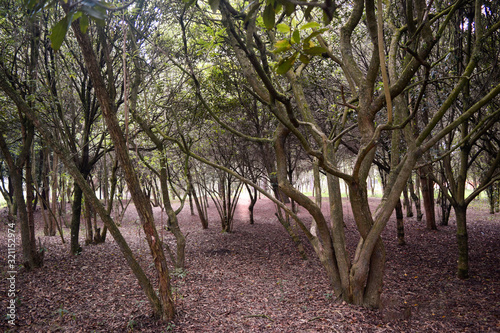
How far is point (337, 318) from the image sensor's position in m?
3.62

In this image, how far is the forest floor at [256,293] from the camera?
11.8 ft

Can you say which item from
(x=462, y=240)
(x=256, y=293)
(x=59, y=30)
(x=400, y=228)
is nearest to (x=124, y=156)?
(x=59, y=30)

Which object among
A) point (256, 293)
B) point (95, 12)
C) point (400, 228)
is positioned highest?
point (95, 12)

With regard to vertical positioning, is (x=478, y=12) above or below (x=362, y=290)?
above

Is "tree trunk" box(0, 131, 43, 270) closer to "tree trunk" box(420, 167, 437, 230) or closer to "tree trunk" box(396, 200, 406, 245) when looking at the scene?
"tree trunk" box(396, 200, 406, 245)

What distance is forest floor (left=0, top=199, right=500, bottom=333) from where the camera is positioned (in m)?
3.60

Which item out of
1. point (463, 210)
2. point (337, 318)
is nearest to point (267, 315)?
point (337, 318)

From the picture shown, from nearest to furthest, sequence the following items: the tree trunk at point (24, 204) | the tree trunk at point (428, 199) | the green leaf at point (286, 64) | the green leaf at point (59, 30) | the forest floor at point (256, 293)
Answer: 1. the green leaf at point (59, 30)
2. the green leaf at point (286, 64)
3. the forest floor at point (256, 293)
4. the tree trunk at point (24, 204)
5. the tree trunk at point (428, 199)

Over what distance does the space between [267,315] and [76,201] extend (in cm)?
531

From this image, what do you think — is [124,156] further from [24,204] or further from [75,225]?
[75,225]

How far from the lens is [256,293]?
4.82m

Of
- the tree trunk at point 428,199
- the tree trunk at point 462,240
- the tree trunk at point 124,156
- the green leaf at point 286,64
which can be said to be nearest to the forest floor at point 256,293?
the tree trunk at point 462,240

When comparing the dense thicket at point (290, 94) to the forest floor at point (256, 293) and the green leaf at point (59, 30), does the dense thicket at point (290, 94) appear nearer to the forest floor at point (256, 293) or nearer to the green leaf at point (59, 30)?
the green leaf at point (59, 30)

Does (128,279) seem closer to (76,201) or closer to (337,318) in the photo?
(76,201)
